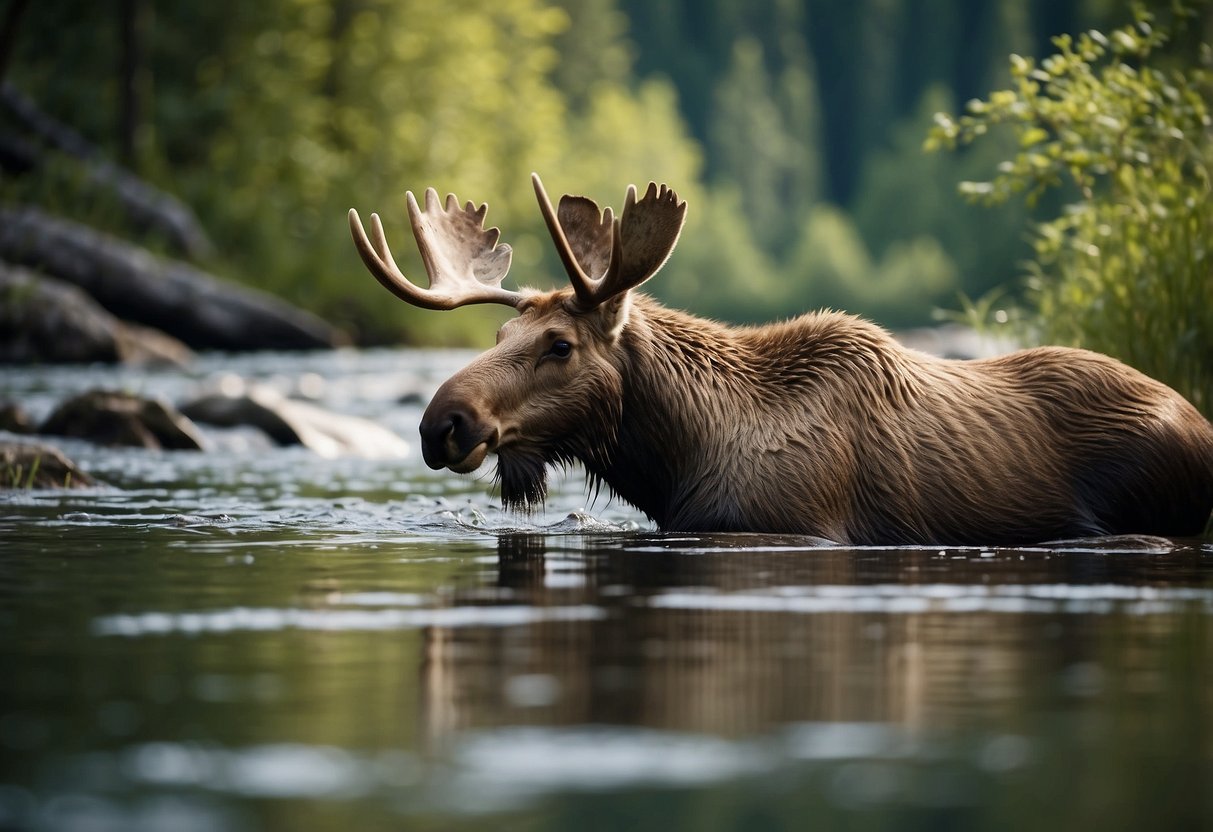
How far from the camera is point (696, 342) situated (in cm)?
840

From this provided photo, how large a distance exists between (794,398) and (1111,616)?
2738 millimetres

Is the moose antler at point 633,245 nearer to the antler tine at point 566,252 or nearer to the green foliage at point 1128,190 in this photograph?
the antler tine at point 566,252

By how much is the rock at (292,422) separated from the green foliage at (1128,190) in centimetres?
590

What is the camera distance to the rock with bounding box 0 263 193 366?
74.4ft

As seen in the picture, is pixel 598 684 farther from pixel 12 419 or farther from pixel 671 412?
pixel 12 419

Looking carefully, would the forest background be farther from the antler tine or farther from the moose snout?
the moose snout

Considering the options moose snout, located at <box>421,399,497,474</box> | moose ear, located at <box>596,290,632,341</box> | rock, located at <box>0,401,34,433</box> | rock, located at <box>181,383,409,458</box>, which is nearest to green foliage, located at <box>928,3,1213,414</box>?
moose ear, located at <box>596,290,632,341</box>

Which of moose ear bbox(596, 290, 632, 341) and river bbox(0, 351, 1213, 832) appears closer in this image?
river bbox(0, 351, 1213, 832)

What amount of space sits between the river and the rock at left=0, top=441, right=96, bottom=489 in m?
2.32

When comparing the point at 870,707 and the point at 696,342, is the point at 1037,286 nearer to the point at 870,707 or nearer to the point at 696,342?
the point at 696,342

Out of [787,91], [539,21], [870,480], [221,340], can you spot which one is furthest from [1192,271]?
[787,91]

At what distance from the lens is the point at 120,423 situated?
13727 mm

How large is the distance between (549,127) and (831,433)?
53.0 metres

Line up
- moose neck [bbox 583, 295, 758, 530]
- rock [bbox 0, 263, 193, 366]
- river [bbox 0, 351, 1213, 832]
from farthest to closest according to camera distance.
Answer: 1. rock [bbox 0, 263, 193, 366]
2. moose neck [bbox 583, 295, 758, 530]
3. river [bbox 0, 351, 1213, 832]
